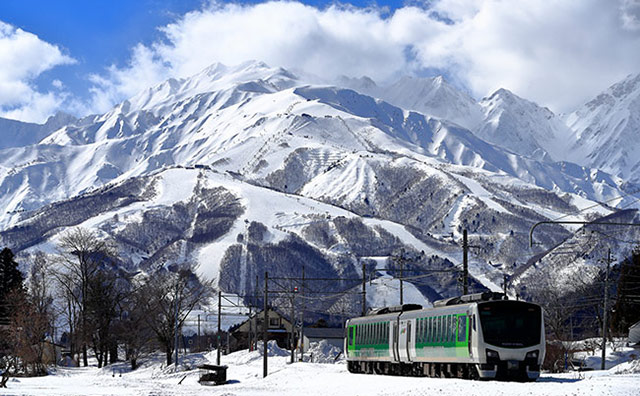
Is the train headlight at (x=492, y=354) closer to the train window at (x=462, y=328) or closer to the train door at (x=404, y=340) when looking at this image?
the train window at (x=462, y=328)

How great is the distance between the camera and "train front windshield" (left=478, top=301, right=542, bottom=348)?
47125mm

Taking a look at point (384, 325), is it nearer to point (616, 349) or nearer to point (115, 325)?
point (616, 349)

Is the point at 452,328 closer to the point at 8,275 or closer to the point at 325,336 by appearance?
the point at 8,275

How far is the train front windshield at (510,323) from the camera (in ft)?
155

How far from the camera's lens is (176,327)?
343 feet

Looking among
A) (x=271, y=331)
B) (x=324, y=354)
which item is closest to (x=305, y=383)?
(x=324, y=354)

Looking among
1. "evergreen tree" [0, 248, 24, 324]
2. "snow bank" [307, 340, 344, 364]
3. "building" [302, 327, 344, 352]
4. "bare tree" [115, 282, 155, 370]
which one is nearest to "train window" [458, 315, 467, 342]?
"snow bank" [307, 340, 344, 364]

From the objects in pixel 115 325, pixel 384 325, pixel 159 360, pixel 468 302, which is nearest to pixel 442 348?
pixel 468 302

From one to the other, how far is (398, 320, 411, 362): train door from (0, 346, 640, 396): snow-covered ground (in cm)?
194

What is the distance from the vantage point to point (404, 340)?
190ft

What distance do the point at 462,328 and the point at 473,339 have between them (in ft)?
5.34

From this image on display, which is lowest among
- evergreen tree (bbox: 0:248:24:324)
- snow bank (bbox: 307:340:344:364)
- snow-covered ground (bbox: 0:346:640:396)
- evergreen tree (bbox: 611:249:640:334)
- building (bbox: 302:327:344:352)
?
snow-covered ground (bbox: 0:346:640:396)

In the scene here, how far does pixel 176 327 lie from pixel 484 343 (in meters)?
62.9

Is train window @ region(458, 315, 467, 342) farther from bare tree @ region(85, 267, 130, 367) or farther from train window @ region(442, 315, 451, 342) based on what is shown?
bare tree @ region(85, 267, 130, 367)
